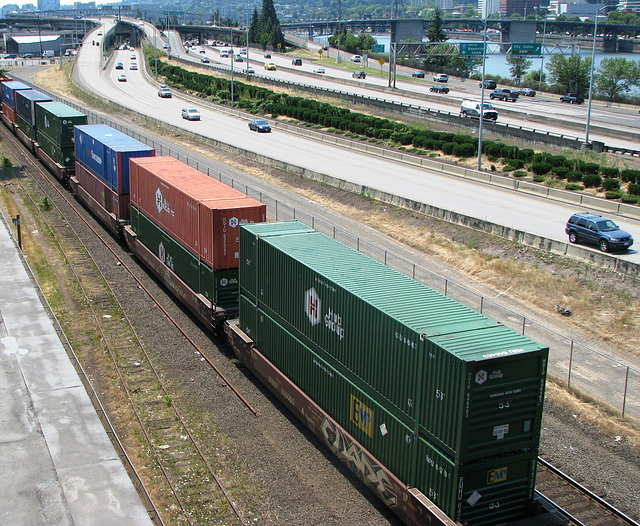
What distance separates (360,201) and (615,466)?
26.9 m

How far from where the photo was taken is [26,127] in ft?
189

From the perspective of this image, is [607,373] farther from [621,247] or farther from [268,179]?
[268,179]

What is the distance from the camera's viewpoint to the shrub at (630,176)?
138ft

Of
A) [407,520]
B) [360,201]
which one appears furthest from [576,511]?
[360,201]

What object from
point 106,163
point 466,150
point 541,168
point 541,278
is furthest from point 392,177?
point 106,163

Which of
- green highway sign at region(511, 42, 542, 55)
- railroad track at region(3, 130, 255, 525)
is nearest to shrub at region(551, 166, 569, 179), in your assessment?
green highway sign at region(511, 42, 542, 55)

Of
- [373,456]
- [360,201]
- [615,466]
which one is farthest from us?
[360,201]

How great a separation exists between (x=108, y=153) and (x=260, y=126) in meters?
35.9

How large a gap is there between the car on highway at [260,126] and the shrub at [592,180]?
33809 millimetres

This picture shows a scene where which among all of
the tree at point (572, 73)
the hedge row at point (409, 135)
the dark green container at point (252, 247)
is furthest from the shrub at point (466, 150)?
the tree at point (572, 73)

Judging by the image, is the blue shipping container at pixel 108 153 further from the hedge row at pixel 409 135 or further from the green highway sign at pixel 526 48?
the green highway sign at pixel 526 48

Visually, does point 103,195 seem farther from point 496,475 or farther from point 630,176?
point 630,176

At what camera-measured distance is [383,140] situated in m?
61.6

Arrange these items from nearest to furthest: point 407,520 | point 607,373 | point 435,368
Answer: point 435,368, point 407,520, point 607,373
